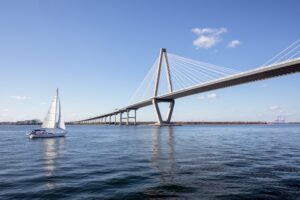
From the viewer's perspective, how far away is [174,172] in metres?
12.9

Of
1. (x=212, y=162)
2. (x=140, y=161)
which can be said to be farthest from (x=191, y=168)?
(x=140, y=161)

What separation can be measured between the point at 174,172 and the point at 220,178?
7.47 feet

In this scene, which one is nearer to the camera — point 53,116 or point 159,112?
point 53,116

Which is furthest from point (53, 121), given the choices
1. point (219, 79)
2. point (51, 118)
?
point (219, 79)

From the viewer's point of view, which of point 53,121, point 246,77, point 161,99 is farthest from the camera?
point 161,99

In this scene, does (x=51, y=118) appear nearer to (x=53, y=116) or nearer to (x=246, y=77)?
(x=53, y=116)

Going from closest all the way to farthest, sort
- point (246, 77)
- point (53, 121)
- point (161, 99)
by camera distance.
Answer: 1. point (53, 121)
2. point (246, 77)
3. point (161, 99)

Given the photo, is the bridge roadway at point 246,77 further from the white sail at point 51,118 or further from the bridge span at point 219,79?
the white sail at point 51,118

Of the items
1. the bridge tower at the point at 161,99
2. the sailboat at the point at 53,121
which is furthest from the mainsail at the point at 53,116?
the bridge tower at the point at 161,99

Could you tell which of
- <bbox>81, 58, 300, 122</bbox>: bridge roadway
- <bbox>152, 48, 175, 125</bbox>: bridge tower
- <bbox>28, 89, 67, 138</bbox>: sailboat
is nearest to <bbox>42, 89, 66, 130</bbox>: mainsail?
<bbox>28, 89, 67, 138</bbox>: sailboat

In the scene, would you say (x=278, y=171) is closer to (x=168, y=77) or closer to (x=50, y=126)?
(x=50, y=126)

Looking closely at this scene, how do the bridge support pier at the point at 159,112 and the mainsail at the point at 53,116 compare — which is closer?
the mainsail at the point at 53,116

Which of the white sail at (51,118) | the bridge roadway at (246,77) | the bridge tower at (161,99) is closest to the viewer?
the bridge roadway at (246,77)

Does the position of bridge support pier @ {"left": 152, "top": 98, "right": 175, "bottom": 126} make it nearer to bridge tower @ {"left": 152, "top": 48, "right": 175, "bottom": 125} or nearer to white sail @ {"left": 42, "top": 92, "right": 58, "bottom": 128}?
bridge tower @ {"left": 152, "top": 48, "right": 175, "bottom": 125}
